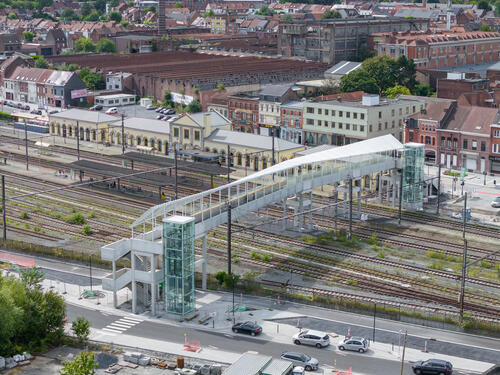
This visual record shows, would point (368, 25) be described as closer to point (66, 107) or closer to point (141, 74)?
point (141, 74)

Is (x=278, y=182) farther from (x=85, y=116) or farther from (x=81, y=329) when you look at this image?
(x=85, y=116)

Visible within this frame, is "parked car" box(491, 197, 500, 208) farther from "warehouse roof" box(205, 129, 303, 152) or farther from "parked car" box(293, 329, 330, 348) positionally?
"parked car" box(293, 329, 330, 348)

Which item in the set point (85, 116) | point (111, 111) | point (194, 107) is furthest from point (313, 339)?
point (111, 111)

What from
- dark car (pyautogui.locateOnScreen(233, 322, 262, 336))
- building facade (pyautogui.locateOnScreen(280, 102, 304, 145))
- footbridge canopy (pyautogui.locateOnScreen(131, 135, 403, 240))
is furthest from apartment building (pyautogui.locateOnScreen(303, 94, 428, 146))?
dark car (pyautogui.locateOnScreen(233, 322, 262, 336))

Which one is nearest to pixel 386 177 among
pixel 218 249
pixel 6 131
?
pixel 218 249

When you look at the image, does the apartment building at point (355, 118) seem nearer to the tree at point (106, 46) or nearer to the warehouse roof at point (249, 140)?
the warehouse roof at point (249, 140)

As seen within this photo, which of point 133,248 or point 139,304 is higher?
point 133,248

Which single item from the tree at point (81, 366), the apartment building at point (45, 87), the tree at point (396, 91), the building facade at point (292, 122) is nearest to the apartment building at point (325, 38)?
the tree at point (396, 91)
